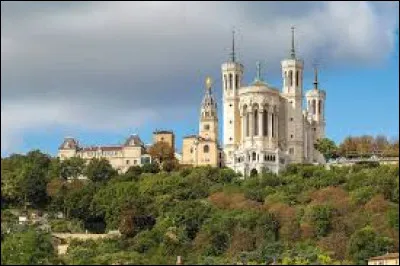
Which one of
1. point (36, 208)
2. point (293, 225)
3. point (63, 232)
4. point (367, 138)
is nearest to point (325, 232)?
point (293, 225)

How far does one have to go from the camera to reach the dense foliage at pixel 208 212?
2378 inches

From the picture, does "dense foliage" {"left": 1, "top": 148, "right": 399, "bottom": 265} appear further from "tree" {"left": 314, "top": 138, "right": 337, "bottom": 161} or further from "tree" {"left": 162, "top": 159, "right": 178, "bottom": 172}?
"tree" {"left": 314, "top": 138, "right": 337, "bottom": 161}

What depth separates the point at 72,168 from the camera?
8331cm

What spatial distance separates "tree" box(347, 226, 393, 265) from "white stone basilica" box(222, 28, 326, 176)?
18823mm

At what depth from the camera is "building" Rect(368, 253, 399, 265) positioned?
2215 inches

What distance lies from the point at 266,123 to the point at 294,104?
280cm

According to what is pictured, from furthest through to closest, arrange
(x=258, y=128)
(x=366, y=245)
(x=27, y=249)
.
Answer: (x=258, y=128), (x=366, y=245), (x=27, y=249)

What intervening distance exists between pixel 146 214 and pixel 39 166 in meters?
12.7

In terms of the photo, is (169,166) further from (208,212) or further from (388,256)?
(388,256)

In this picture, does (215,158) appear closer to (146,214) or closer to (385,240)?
(146,214)

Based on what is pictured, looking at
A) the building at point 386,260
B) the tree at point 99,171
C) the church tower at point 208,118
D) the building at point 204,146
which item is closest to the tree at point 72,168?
the tree at point 99,171

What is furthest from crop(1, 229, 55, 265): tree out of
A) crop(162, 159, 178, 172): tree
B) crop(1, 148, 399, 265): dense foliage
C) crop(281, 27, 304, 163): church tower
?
crop(281, 27, 304, 163): church tower

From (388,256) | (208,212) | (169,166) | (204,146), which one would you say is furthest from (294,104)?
(388,256)

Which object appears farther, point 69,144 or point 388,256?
point 69,144
